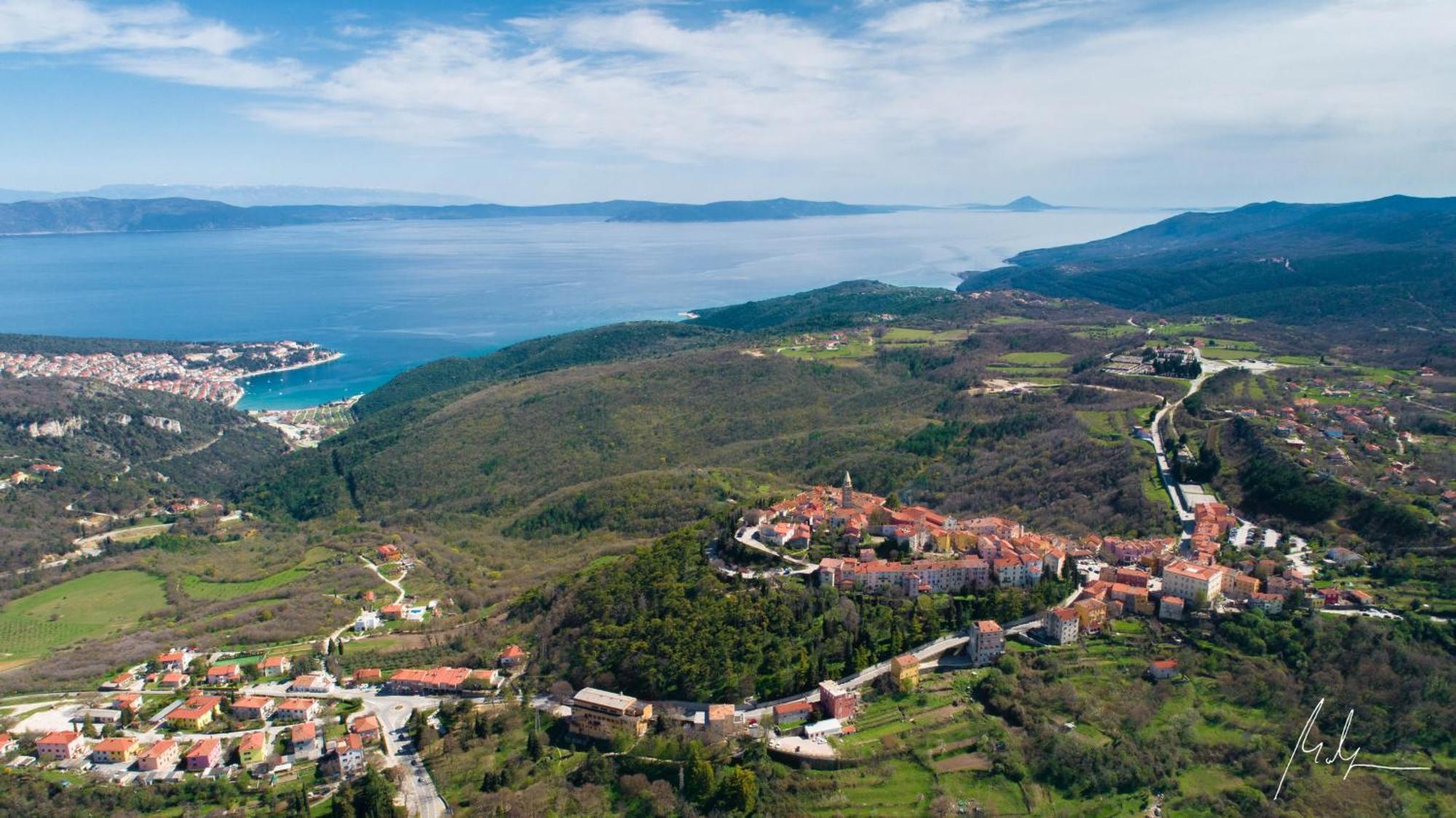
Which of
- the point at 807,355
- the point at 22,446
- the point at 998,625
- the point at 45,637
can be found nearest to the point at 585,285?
the point at 807,355

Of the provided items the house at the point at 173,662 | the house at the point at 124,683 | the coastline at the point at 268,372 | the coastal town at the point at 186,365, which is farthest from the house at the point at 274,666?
the coastline at the point at 268,372

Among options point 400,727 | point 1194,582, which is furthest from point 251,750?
point 1194,582

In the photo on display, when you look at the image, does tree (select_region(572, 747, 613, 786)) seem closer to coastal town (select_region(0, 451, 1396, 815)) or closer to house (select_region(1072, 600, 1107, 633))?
coastal town (select_region(0, 451, 1396, 815))

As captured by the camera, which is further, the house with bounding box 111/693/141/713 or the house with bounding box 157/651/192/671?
the house with bounding box 157/651/192/671

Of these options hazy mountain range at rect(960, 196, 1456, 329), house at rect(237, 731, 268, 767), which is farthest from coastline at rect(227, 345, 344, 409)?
hazy mountain range at rect(960, 196, 1456, 329)

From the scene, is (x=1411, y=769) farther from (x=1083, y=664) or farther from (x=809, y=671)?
(x=809, y=671)

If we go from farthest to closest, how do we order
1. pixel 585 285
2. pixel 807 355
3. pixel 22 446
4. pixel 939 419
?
pixel 585 285, pixel 807 355, pixel 22 446, pixel 939 419

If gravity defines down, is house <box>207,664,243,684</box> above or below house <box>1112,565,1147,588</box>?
below
